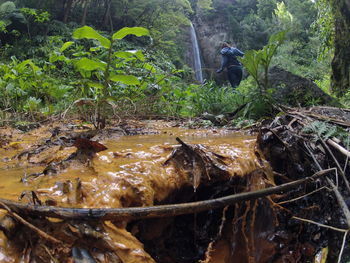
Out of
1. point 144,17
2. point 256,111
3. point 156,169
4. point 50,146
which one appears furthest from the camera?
point 144,17

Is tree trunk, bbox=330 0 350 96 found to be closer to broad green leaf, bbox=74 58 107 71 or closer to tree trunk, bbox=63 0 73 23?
broad green leaf, bbox=74 58 107 71

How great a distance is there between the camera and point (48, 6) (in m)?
11.8

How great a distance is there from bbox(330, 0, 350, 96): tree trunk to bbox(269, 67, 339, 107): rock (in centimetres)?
245

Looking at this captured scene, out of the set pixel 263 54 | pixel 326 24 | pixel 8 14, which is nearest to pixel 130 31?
pixel 263 54

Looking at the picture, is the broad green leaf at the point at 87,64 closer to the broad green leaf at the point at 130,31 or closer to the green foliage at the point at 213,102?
the broad green leaf at the point at 130,31

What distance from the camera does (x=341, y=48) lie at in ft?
21.3

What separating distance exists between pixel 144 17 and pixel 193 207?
1389cm

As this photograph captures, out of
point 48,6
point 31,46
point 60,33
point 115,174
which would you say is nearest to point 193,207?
point 115,174

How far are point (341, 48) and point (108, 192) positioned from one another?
6997 millimetres

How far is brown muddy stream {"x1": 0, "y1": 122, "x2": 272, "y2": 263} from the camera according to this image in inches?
28.3

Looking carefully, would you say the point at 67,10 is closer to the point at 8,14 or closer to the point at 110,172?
the point at 8,14

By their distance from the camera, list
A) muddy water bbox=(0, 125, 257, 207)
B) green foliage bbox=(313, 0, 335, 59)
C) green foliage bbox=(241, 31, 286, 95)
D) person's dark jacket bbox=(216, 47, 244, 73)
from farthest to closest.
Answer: person's dark jacket bbox=(216, 47, 244, 73)
green foliage bbox=(313, 0, 335, 59)
green foliage bbox=(241, 31, 286, 95)
muddy water bbox=(0, 125, 257, 207)

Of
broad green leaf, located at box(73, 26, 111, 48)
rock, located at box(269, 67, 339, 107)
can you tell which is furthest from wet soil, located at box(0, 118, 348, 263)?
rock, located at box(269, 67, 339, 107)

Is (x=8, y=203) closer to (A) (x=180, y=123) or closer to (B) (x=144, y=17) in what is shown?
(A) (x=180, y=123)
